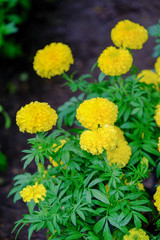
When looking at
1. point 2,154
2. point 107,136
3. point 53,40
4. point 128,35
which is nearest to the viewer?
point 107,136

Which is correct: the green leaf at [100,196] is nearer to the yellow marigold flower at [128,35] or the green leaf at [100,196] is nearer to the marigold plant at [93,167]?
the marigold plant at [93,167]

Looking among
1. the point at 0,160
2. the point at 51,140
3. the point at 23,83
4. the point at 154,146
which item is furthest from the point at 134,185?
the point at 23,83

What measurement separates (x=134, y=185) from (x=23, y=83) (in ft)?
11.4

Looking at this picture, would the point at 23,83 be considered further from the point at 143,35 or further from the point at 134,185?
the point at 134,185

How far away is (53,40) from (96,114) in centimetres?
424

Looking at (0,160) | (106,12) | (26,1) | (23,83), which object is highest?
(26,1)

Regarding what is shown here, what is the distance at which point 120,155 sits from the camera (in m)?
2.12

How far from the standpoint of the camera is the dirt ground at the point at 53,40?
167 inches

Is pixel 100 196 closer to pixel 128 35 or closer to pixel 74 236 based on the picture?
pixel 74 236

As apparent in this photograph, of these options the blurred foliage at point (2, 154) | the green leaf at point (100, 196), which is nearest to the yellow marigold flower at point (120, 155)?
Result: the green leaf at point (100, 196)

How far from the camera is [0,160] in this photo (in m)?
3.71

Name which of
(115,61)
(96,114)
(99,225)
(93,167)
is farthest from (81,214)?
(115,61)

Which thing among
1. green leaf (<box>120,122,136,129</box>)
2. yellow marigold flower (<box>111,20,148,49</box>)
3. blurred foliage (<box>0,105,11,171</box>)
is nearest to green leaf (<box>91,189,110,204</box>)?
green leaf (<box>120,122,136,129</box>)

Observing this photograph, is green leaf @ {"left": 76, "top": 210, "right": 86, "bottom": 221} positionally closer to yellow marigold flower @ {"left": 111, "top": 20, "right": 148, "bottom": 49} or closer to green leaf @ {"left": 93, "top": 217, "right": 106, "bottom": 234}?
green leaf @ {"left": 93, "top": 217, "right": 106, "bottom": 234}
